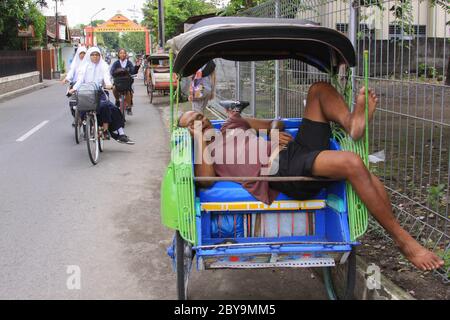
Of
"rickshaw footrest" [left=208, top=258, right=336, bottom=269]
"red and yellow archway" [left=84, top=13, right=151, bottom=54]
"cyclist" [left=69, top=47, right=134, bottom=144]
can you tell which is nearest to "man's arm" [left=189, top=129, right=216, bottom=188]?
"rickshaw footrest" [left=208, top=258, right=336, bottom=269]

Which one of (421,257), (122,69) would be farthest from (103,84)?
(421,257)

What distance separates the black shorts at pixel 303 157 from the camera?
12.9 ft

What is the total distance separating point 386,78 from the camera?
4.89 m

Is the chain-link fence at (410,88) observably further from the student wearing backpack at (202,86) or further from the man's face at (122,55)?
the man's face at (122,55)

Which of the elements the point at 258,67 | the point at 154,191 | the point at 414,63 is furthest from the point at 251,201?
the point at 258,67

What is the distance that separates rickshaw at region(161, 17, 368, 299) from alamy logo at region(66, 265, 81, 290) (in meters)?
0.96

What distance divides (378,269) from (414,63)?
164 cm

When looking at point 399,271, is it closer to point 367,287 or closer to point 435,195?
point 367,287

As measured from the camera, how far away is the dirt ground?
3944mm

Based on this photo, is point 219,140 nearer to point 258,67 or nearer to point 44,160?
point 258,67

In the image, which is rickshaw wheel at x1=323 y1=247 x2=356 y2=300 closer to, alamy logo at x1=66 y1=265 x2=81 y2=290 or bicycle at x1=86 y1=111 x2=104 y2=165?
alamy logo at x1=66 y1=265 x2=81 y2=290

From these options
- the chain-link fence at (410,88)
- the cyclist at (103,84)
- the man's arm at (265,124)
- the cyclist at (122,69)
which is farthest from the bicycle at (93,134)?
the man's arm at (265,124)

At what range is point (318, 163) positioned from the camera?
3.82m

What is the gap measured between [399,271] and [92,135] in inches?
250
